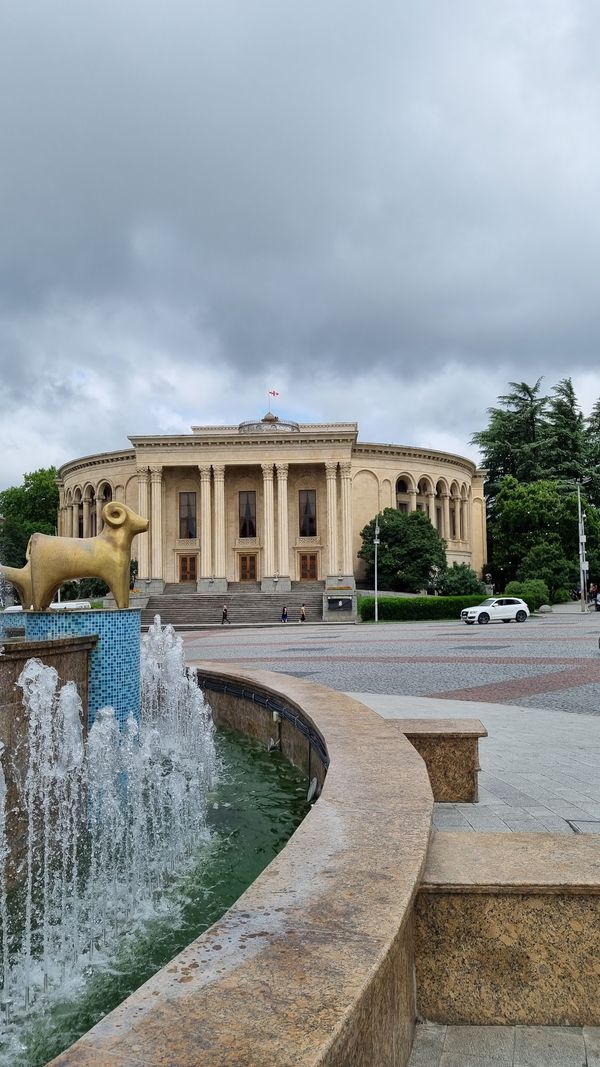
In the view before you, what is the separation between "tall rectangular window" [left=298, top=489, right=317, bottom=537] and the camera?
173ft

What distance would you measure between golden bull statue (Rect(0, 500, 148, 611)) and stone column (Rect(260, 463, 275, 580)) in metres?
42.3

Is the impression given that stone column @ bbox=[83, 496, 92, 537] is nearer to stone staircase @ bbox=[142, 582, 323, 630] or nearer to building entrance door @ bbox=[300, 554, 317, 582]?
stone staircase @ bbox=[142, 582, 323, 630]

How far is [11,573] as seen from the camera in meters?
8.69

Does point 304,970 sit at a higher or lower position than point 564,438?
lower

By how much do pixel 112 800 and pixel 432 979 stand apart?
3823 mm

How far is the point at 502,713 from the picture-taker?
31.6 feet

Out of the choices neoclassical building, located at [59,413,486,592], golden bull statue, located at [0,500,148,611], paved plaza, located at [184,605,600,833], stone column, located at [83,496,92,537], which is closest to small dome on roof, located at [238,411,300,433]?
neoclassical building, located at [59,413,486,592]

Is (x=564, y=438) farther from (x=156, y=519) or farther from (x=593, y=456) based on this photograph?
(x=156, y=519)

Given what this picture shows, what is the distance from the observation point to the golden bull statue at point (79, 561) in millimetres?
8070

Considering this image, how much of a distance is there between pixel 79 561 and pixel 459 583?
40339mm

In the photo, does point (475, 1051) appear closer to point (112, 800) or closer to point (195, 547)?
point (112, 800)

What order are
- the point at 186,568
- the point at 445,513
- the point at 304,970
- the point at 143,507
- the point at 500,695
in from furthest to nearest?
the point at 445,513
the point at 186,568
the point at 143,507
the point at 500,695
the point at 304,970

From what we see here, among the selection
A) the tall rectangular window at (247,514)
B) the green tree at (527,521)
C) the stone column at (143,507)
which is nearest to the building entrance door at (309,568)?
the tall rectangular window at (247,514)

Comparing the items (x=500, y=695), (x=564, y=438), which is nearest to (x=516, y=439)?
(x=564, y=438)
